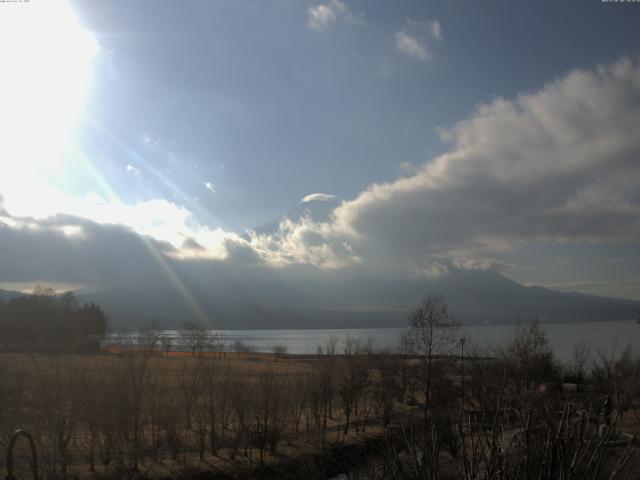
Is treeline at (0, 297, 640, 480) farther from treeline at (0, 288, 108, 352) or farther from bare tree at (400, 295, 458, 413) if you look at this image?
treeline at (0, 288, 108, 352)

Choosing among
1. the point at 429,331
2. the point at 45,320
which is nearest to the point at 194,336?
the point at 45,320

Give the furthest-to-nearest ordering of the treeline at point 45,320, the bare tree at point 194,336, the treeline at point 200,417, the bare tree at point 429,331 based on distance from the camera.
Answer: the bare tree at point 194,336, the treeline at point 45,320, the bare tree at point 429,331, the treeline at point 200,417

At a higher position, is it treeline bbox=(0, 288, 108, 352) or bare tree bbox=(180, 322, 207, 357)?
treeline bbox=(0, 288, 108, 352)

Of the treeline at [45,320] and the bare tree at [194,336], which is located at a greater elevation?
the treeline at [45,320]

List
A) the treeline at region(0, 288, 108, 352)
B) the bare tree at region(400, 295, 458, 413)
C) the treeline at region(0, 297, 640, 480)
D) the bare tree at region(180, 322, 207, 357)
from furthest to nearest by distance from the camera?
the bare tree at region(180, 322, 207, 357), the treeline at region(0, 288, 108, 352), the bare tree at region(400, 295, 458, 413), the treeline at region(0, 297, 640, 480)

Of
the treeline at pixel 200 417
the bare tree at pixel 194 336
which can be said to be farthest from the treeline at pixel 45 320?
the treeline at pixel 200 417

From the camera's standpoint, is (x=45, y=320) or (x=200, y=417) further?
(x=45, y=320)

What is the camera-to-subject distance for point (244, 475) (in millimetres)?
28000

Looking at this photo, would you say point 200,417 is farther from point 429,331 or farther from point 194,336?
point 194,336

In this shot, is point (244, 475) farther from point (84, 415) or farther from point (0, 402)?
point (0, 402)

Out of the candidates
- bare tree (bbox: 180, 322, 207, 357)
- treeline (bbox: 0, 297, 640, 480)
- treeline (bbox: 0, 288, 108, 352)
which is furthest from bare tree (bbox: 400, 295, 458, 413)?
bare tree (bbox: 180, 322, 207, 357)

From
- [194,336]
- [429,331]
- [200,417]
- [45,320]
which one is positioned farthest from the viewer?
[194,336]

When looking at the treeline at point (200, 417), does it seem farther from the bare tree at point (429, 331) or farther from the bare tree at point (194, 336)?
the bare tree at point (194, 336)

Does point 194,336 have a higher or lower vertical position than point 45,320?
lower
